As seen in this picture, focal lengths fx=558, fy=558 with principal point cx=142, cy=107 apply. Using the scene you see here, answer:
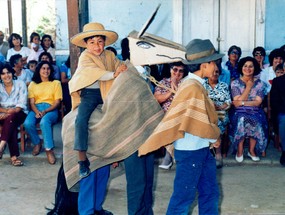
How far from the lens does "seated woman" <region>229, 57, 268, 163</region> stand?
7500 millimetres

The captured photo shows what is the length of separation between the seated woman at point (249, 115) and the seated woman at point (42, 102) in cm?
252

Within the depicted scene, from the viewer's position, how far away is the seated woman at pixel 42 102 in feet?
25.9

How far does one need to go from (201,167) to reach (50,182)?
2.85m

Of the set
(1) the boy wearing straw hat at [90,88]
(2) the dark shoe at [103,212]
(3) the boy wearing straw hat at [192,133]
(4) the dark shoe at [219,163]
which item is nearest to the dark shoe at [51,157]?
(4) the dark shoe at [219,163]

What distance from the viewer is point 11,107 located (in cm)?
798

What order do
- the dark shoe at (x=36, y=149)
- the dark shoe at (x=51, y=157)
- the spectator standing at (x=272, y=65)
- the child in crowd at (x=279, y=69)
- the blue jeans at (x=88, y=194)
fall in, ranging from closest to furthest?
1. the blue jeans at (x=88, y=194)
2. the dark shoe at (x=51, y=157)
3. the dark shoe at (x=36, y=149)
4. the child in crowd at (x=279, y=69)
5. the spectator standing at (x=272, y=65)

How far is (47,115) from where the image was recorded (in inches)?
311

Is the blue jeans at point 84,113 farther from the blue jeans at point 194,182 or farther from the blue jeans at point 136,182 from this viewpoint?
the blue jeans at point 194,182

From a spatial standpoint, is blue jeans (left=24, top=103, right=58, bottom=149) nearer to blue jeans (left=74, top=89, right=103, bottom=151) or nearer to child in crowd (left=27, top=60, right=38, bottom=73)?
child in crowd (left=27, top=60, right=38, bottom=73)

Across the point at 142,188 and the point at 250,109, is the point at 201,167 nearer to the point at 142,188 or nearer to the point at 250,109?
the point at 142,188

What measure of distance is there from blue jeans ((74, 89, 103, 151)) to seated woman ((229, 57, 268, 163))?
303 cm

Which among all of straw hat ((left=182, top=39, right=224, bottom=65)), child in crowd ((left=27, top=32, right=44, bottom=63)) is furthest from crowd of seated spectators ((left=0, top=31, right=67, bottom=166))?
straw hat ((left=182, top=39, right=224, bottom=65))

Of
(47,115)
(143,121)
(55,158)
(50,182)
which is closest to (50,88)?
(47,115)

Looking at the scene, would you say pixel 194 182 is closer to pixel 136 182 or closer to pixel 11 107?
pixel 136 182
